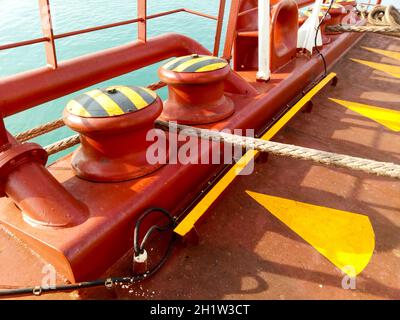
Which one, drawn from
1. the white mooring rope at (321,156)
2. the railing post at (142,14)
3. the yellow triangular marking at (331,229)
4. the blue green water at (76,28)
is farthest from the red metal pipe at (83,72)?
the blue green water at (76,28)

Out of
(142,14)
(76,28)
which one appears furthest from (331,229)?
(76,28)

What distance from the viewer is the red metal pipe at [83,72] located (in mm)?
2502

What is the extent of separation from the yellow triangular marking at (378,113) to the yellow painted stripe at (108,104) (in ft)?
11.5

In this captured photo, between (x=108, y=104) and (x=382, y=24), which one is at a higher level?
(x=382, y=24)

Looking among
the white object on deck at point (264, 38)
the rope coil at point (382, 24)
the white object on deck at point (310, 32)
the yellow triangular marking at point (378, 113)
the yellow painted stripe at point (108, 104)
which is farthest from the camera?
the white object on deck at point (310, 32)

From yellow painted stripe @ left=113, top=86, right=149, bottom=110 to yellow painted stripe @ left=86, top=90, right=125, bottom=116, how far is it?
134 millimetres

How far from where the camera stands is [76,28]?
78.2ft

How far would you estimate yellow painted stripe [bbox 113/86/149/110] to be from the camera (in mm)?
2417

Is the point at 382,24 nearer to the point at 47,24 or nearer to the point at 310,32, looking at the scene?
the point at 310,32

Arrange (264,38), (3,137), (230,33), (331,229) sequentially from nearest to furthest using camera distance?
(3,137), (331,229), (264,38), (230,33)

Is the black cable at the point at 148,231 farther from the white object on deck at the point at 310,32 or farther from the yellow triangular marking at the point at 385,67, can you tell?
the yellow triangular marking at the point at 385,67

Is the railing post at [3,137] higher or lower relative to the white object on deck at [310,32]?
lower

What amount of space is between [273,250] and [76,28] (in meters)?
25.4

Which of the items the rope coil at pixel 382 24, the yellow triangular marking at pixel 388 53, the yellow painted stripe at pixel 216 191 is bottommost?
the yellow painted stripe at pixel 216 191
